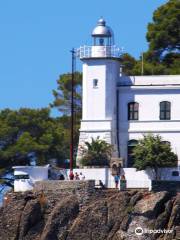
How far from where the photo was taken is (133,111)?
99125 mm

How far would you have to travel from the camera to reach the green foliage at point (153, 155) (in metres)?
94.4

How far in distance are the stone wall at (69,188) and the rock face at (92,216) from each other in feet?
0.33

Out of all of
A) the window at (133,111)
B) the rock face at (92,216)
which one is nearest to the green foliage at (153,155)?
the rock face at (92,216)

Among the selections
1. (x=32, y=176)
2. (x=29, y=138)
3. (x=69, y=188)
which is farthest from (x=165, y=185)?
(x=29, y=138)

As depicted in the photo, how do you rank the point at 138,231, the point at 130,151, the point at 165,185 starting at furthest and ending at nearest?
the point at 130,151 → the point at 165,185 → the point at 138,231

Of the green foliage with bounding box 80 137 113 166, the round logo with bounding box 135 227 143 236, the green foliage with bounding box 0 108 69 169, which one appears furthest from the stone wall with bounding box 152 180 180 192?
the green foliage with bounding box 0 108 69 169

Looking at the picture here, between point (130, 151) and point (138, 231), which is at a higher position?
point (130, 151)

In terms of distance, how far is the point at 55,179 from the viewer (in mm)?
96250

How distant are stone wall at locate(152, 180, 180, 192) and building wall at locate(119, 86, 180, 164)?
4903 mm

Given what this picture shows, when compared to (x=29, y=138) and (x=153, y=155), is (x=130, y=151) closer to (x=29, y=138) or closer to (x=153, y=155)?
(x=153, y=155)

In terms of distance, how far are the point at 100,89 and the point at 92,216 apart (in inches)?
409

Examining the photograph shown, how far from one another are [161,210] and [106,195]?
377cm

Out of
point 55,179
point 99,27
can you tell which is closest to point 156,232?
point 55,179

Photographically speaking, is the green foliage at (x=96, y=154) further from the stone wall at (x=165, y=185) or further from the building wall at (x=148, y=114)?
the stone wall at (x=165, y=185)
